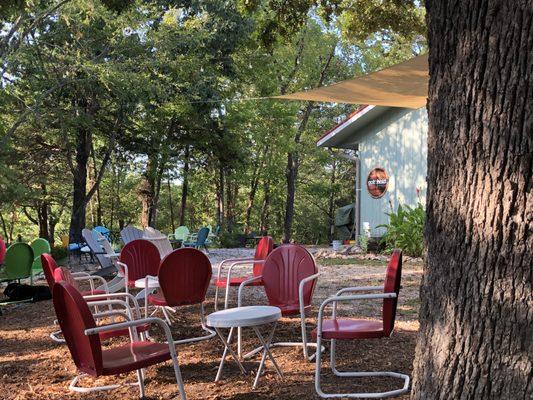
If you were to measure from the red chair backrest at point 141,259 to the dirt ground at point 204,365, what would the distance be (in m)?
0.56

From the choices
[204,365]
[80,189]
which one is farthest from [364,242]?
[204,365]

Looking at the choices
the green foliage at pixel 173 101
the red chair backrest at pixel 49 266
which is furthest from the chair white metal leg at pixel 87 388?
the green foliage at pixel 173 101

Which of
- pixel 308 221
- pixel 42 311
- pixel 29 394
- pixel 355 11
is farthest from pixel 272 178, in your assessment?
pixel 29 394

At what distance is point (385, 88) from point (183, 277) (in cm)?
443

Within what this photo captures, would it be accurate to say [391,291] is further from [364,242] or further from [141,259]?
[364,242]

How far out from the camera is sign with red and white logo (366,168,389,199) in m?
15.6

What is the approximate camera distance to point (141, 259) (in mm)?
6027

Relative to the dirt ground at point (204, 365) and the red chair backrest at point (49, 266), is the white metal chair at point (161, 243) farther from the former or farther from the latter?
the red chair backrest at point (49, 266)

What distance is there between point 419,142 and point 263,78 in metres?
9.76

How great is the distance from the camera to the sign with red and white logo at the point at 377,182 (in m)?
15.6

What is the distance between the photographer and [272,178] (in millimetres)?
30562

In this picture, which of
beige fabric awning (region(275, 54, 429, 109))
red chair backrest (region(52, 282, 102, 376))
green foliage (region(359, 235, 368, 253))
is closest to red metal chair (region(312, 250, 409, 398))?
red chair backrest (region(52, 282, 102, 376))

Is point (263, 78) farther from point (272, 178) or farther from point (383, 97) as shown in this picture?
point (383, 97)

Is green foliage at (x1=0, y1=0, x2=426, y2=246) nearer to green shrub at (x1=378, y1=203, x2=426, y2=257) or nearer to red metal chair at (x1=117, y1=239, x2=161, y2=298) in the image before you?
red metal chair at (x1=117, y1=239, x2=161, y2=298)
